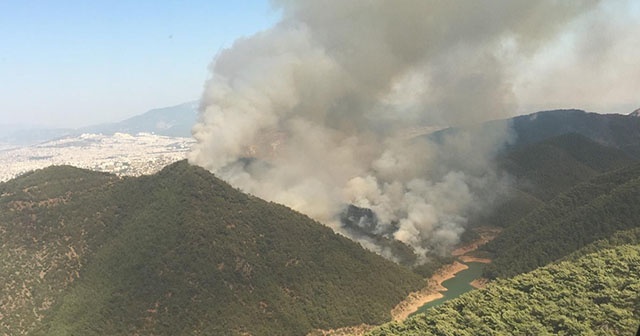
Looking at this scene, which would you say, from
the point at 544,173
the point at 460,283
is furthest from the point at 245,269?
the point at 544,173

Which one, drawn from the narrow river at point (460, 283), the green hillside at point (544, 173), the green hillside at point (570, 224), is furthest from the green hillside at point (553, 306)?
the green hillside at point (544, 173)

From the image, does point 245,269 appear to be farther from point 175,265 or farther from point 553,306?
point 553,306

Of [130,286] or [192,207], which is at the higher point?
[192,207]

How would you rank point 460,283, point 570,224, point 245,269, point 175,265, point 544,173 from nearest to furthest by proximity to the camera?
point 175,265
point 245,269
point 570,224
point 460,283
point 544,173

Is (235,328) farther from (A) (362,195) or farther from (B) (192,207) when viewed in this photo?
(A) (362,195)

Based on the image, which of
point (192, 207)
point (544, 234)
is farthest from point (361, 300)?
point (544, 234)

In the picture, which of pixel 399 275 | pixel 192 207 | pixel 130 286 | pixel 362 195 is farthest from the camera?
pixel 362 195

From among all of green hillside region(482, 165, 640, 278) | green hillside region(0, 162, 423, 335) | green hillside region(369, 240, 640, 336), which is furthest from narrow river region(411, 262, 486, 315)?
green hillside region(369, 240, 640, 336)

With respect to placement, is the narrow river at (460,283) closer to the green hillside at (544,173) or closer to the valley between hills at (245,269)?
the valley between hills at (245,269)
